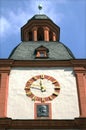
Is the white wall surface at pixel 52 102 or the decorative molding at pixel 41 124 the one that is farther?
the white wall surface at pixel 52 102

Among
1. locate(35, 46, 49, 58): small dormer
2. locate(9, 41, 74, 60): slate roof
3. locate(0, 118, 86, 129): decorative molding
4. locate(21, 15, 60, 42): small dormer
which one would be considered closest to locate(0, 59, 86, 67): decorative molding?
locate(9, 41, 74, 60): slate roof

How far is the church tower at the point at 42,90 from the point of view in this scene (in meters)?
21.8

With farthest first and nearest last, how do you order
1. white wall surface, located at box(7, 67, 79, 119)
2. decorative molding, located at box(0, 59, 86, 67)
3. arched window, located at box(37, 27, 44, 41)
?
arched window, located at box(37, 27, 44, 41)
decorative molding, located at box(0, 59, 86, 67)
white wall surface, located at box(7, 67, 79, 119)

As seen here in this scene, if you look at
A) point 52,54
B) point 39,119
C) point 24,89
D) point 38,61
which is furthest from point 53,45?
point 39,119

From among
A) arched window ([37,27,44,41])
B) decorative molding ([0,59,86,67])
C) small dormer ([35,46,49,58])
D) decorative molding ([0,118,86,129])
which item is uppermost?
arched window ([37,27,44,41])

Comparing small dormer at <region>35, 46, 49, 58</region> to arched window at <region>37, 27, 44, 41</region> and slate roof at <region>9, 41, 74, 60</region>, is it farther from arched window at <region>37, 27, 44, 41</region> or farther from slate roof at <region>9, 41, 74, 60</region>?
arched window at <region>37, 27, 44, 41</region>

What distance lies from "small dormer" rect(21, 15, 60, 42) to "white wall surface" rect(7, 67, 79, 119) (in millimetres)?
7063

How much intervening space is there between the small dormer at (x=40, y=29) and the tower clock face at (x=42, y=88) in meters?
7.55

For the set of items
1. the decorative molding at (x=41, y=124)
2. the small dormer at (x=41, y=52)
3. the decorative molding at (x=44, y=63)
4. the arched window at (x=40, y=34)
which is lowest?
the decorative molding at (x=41, y=124)

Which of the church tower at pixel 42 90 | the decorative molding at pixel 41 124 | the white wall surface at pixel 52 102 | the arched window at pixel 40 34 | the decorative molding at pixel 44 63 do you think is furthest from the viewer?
the arched window at pixel 40 34

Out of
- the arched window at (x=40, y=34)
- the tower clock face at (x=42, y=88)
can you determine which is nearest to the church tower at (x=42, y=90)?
the tower clock face at (x=42, y=88)

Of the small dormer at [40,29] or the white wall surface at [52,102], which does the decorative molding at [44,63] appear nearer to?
the white wall surface at [52,102]

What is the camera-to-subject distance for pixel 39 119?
21.9 m

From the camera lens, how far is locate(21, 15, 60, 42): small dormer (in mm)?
31875
